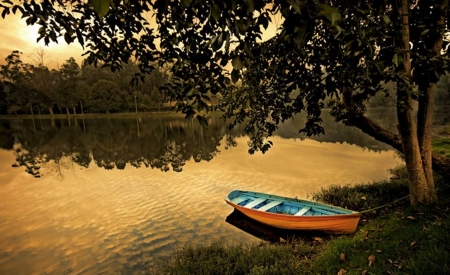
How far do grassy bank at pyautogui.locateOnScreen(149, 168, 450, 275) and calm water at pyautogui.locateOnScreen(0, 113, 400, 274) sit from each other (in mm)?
2009

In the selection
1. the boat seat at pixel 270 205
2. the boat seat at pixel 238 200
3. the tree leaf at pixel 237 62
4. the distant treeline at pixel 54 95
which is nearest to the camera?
the tree leaf at pixel 237 62

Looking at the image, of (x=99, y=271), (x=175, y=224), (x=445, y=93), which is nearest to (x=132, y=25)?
(x=99, y=271)

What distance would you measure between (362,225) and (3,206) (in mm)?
20586

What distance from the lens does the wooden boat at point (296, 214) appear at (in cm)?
917

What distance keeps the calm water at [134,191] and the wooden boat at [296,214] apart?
1173 millimetres

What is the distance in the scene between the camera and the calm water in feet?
33.7

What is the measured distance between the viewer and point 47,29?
3.67m

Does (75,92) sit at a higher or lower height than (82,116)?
higher

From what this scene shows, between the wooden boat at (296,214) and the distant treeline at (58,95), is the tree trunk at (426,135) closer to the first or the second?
the wooden boat at (296,214)

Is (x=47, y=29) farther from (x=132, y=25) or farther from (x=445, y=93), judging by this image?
(x=445, y=93)

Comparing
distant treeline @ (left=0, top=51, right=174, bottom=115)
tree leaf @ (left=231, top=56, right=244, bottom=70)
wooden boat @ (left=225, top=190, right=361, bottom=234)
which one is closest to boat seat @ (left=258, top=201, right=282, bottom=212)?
wooden boat @ (left=225, top=190, right=361, bottom=234)

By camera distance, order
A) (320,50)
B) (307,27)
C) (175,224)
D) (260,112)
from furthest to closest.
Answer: (175,224), (260,112), (320,50), (307,27)

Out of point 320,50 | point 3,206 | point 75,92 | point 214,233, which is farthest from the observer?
point 75,92

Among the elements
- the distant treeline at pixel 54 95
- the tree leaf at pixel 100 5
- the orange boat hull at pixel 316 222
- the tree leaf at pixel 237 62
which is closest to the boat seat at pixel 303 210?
the orange boat hull at pixel 316 222
